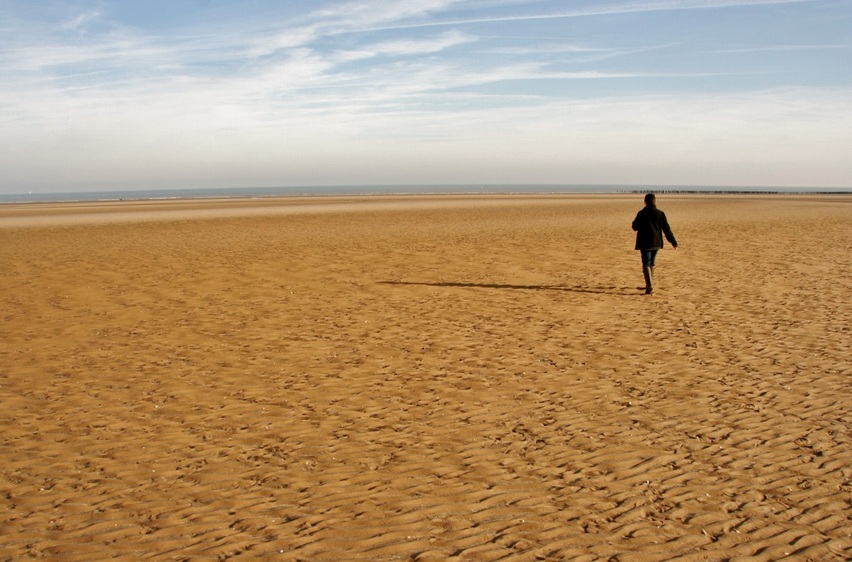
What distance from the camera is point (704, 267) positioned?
18156mm

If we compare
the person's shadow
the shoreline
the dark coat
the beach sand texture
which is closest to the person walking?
the dark coat

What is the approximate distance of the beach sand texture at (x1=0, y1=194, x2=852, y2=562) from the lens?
194 inches

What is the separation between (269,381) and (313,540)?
4.05 meters

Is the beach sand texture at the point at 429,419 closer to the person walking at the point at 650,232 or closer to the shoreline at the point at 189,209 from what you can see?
the person walking at the point at 650,232

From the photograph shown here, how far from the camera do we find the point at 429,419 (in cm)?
721

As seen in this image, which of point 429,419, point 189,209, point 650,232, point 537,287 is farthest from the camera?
point 189,209

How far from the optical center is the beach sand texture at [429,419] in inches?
194

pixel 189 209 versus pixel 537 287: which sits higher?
pixel 189 209

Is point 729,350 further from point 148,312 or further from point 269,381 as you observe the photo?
point 148,312

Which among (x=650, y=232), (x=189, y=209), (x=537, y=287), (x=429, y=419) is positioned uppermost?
(x=189, y=209)

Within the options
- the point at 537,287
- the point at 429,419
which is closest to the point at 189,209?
the point at 537,287

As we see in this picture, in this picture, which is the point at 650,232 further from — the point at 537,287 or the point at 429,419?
the point at 429,419

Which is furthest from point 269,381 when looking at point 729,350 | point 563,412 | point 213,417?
point 729,350

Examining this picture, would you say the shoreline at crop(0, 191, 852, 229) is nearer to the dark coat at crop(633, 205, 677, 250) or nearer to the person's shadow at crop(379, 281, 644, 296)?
the person's shadow at crop(379, 281, 644, 296)
